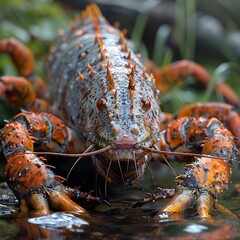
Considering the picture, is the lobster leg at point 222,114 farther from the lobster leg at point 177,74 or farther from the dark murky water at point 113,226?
the dark murky water at point 113,226

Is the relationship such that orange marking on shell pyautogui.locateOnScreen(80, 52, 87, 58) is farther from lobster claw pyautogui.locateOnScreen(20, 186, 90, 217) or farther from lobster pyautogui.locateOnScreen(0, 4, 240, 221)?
lobster claw pyautogui.locateOnScreen(20, 186, 90, 217)

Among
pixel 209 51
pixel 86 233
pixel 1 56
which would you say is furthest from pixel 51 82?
pixel 209 51

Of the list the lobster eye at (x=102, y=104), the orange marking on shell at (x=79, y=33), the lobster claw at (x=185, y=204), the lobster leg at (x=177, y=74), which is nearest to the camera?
the lobster claw at (x=185, y=204)

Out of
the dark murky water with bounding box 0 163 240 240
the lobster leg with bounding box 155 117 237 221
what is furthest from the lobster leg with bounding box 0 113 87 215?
the lobster leg with bounding box 155 117 237 221

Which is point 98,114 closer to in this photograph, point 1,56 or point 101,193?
point 101,193

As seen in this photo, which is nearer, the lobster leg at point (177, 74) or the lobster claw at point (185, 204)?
the lobster claw at point (185, 204)

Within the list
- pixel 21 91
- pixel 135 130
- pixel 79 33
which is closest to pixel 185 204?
pixel 135 130

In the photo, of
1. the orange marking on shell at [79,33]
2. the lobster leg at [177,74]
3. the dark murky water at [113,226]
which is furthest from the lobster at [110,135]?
the lobster leg at [177,74]
